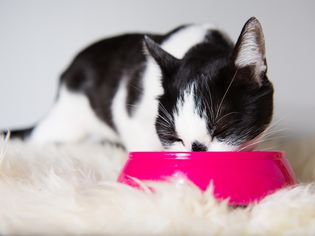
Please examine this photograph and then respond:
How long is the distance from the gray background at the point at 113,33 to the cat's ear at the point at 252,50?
80 centimetres

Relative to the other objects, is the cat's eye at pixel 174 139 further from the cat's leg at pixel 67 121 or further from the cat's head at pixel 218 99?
the cat's leg at pixel 67 121

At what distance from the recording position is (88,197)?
0.81 metres

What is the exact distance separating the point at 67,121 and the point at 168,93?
0.79m

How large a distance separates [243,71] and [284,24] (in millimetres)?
888

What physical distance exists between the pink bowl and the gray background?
3.25ft

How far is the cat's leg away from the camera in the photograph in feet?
5.78

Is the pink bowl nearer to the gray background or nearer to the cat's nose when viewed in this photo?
the cat's nose

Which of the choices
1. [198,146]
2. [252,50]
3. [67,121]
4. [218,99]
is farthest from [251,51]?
[67,121]

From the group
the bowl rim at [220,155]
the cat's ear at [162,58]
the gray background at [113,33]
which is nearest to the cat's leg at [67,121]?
the gray background at [113,33]

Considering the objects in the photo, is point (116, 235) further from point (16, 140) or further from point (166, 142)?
point (16, 140)

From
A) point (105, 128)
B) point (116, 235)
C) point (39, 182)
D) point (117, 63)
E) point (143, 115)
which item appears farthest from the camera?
point (105, 128)

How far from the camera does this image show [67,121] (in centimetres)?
177

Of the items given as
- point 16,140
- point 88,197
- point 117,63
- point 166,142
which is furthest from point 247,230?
point 16,140

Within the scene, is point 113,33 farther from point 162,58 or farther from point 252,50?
point 252,50
